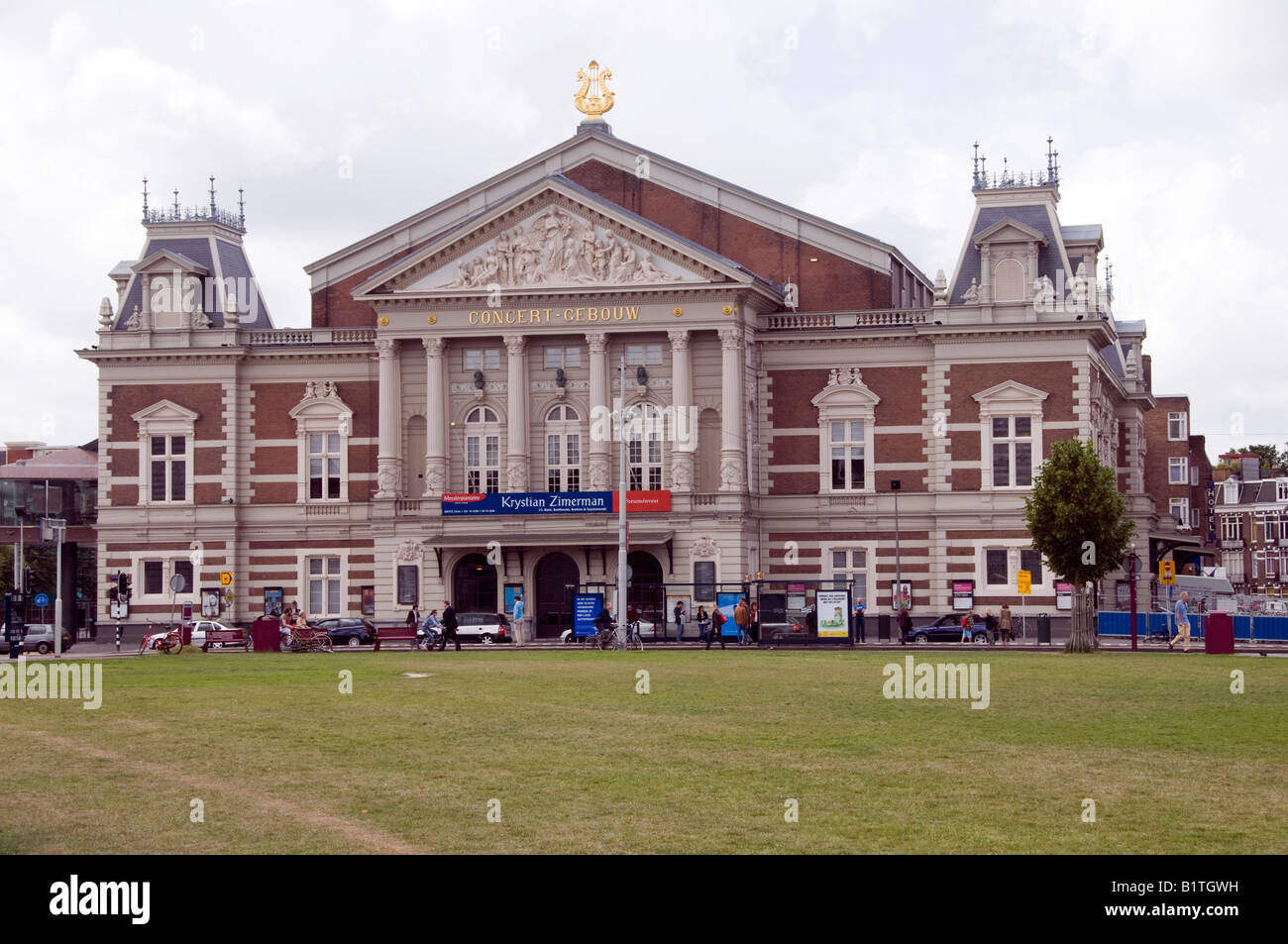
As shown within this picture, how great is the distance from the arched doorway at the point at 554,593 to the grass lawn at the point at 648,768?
129 ft

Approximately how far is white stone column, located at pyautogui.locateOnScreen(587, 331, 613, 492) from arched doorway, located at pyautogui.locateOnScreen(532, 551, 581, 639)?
3882 millimetres

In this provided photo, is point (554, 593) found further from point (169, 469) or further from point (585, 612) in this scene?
point (169, 469)

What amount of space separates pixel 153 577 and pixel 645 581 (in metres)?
Answer: 23.4

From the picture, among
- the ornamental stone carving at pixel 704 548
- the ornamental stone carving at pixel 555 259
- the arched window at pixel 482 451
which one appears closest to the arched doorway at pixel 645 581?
the ornamental stone carving at pixel 704 548

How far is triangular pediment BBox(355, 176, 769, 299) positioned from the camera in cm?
7975

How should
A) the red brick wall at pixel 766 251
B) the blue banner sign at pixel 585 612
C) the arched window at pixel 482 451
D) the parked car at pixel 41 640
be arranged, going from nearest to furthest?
the parked car at pixel 41 640, the blue banner sign at pixel 585 612, the arched window at pixel 482 451, the red brick wall at pixel 766 251

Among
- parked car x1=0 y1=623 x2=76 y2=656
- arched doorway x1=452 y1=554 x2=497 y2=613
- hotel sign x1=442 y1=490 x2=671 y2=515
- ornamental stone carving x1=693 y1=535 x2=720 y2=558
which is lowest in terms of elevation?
parked car x1=0 y1=623 x2=76 y2=656

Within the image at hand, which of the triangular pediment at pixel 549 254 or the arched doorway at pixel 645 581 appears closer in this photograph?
the triangular pediment at pixel 549 254

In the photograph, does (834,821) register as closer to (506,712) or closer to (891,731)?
(891,731)

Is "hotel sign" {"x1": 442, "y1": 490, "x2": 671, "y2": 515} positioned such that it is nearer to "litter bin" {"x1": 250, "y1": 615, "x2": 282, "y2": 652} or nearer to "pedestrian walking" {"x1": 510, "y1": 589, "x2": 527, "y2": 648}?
"pedestrian walking" {"x1": 510, "y1": 589, "x2": 527, "y2": 648}

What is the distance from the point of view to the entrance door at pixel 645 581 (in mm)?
80250

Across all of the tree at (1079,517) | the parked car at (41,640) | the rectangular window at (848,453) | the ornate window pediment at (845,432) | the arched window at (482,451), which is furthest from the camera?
the rectangular window at (848,453)

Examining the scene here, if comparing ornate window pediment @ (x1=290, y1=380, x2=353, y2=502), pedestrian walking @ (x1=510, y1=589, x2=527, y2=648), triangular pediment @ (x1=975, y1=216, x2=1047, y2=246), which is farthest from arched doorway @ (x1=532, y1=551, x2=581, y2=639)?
triangular pediment @ (x1=975, y1=216, x2=1047, y2=246)

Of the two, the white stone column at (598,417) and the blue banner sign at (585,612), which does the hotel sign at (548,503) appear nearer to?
the white stone column at (598,417)
